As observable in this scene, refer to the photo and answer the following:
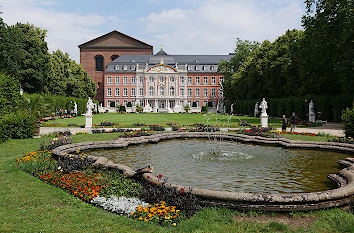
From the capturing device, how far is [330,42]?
78.8ft

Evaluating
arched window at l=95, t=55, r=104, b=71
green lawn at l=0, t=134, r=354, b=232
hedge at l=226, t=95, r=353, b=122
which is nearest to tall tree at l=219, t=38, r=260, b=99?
hedge at l=226, t=95, r=353, b=122

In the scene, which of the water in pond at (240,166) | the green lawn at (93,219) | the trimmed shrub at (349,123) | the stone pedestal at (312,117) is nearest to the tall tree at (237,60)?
the stone pedestal at (312,117)

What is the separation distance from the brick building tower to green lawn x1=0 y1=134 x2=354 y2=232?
74.2 metres

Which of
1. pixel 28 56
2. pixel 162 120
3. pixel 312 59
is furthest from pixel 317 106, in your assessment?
pixel 28 56

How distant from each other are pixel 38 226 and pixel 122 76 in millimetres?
69741

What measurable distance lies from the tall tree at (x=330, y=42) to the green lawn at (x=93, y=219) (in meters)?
20.1

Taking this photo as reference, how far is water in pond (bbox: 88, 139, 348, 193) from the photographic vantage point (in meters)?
6.48

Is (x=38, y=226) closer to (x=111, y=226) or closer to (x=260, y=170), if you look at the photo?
(x=111, y=226)

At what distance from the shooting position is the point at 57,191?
5.64m

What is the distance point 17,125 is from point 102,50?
67.9m

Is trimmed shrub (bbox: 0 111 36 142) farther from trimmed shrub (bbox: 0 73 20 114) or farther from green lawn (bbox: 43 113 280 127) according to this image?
green lawn (bbox: 43 113 280 127)

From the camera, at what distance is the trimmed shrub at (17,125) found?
12766 mm

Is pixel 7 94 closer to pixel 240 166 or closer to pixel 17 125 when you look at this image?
pixel 17 125

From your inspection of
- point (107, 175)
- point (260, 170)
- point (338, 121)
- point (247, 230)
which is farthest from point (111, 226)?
point (338, 121)
